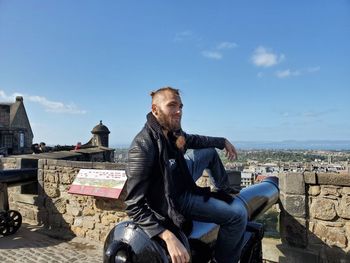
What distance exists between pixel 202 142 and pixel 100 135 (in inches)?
686

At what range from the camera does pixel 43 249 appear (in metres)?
6.80

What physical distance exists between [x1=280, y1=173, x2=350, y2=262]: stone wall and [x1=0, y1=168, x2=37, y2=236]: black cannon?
19.1 feet

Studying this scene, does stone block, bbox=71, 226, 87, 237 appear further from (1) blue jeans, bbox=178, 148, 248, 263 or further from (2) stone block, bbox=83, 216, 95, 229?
(1) blue jeans, bbox=178, 148, 248, 263

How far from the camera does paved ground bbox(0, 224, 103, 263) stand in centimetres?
625

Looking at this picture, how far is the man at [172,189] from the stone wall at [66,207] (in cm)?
460

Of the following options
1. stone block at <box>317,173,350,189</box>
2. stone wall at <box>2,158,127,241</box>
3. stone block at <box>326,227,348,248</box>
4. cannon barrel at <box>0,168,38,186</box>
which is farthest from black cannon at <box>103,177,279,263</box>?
cannon barrel at <box>0,168,38,186</box>

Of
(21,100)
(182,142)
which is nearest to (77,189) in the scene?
(182,142)

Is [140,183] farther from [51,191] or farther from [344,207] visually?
[51,191]

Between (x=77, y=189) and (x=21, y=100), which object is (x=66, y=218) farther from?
(x=21, y=100)

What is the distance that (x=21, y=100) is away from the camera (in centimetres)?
4459

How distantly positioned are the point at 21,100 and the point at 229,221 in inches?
1840

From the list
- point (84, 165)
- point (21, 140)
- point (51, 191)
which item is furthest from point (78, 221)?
point (21, 140)

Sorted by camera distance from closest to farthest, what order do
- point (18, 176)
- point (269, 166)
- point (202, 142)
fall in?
point (202, 142) < point (18, 176) < point (269, 166)

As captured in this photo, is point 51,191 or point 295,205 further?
point 51,191
